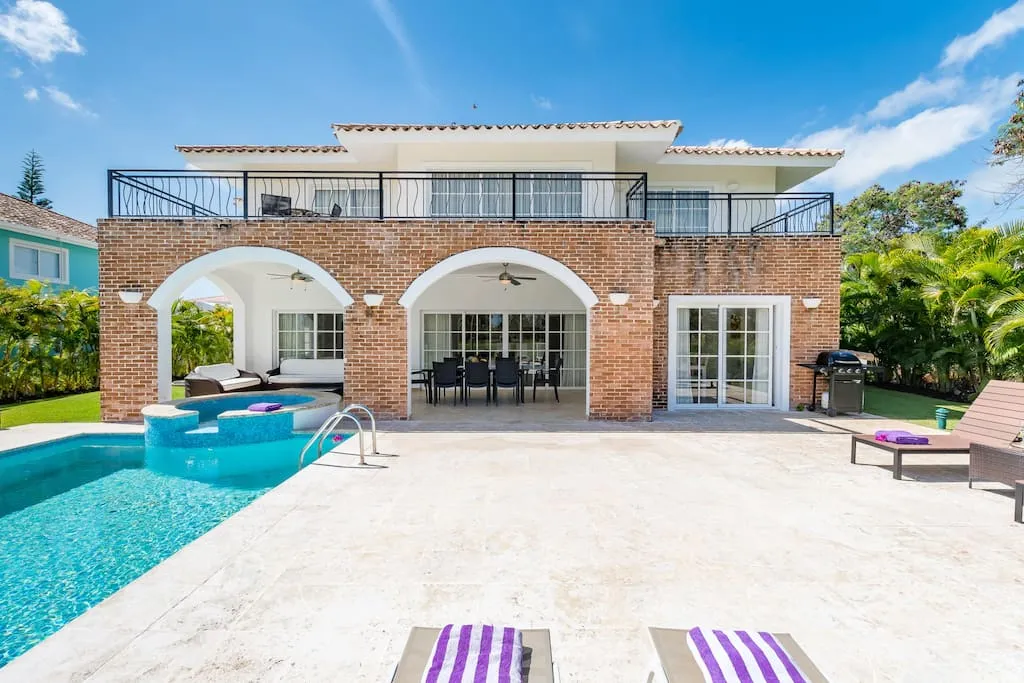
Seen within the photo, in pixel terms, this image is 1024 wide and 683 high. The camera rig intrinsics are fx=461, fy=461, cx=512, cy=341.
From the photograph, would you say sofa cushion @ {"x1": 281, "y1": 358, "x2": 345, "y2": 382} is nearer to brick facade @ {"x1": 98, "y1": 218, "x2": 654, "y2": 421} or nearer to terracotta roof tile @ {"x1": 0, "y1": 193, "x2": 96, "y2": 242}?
brick facade @ {"x1": 98, "y1": 218, "x2": 654, "y2": 421}

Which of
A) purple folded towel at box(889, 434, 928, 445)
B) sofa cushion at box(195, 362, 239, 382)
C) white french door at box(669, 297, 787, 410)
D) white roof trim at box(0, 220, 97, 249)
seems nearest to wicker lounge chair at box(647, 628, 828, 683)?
purple folded towel at box(889, 434, 928, 445)

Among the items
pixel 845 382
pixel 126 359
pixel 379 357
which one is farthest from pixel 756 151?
pixel 126 359

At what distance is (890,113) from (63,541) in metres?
29.6

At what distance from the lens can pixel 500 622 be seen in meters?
3.00

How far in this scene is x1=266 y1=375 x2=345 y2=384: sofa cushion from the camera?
13616mm

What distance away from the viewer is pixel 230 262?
1013cm

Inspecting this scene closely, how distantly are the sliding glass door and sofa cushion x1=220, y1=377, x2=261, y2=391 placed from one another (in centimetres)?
1128

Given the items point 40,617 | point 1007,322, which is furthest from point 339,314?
point 1007,322

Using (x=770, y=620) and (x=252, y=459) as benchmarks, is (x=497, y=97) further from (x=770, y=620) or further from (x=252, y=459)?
(x=770, y=620)

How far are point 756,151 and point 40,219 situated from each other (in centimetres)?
2663

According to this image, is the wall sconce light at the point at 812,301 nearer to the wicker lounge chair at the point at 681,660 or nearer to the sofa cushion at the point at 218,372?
the wicker lounge chair at the point at 681,660

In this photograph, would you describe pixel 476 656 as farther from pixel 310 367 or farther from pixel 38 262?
pixel 38 262

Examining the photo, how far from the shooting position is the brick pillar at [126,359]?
9805 millimetres

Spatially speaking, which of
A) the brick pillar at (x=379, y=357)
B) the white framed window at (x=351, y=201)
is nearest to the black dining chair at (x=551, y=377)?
the brick pillar at (x=379, y=357)
